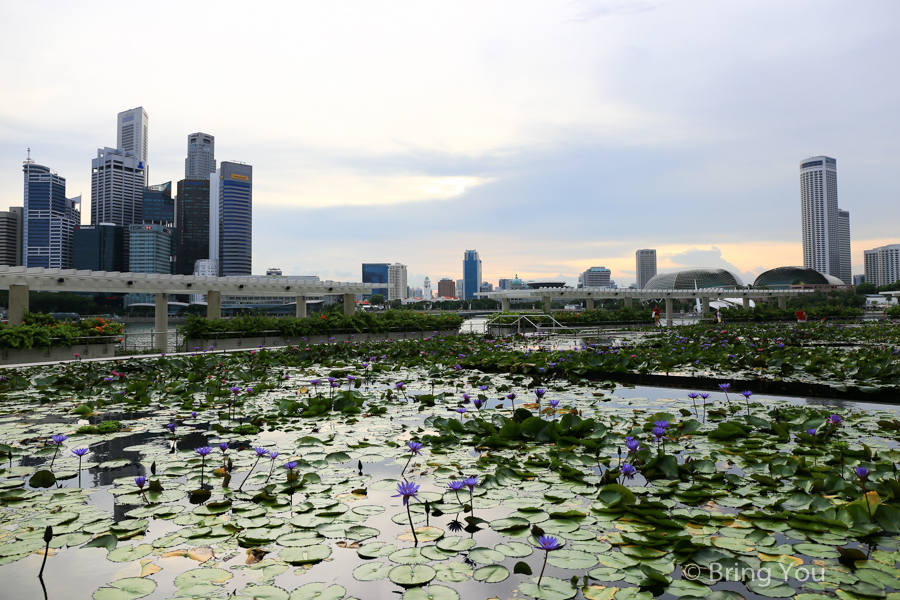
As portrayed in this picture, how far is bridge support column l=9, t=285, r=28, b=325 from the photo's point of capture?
68.7ft

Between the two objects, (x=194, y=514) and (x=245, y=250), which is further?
(x=245, y=250)

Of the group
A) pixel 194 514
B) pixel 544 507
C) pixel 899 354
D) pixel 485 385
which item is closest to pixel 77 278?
pixel 485 385

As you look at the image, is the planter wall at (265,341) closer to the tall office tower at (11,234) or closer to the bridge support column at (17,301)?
the bridge support column at (17,301)

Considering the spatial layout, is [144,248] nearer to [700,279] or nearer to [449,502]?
[700,279]

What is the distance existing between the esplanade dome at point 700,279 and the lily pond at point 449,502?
132349 mm

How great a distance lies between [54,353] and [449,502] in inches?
624

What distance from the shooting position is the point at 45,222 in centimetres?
17162

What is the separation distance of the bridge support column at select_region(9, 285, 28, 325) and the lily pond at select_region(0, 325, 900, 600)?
19.0 metres

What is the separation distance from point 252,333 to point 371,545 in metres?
18.0

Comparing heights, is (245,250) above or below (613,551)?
above

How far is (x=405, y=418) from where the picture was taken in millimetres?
6199

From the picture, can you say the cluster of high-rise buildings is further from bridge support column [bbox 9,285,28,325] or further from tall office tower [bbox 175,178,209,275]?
bridge support column [bbox 9,285,28,325]

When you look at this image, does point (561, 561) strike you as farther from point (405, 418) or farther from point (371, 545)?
point (405, 418)

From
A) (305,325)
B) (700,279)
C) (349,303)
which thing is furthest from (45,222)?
(700,279)
